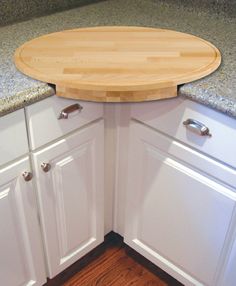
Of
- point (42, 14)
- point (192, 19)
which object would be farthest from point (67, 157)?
point (192, 19)

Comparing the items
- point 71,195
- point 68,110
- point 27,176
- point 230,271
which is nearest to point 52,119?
point 68,110

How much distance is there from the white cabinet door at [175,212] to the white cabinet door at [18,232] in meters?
0.37

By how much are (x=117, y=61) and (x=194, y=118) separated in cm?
28

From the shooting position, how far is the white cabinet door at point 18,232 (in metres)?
1.08

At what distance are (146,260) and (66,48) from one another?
96cm

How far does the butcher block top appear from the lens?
3.31ft

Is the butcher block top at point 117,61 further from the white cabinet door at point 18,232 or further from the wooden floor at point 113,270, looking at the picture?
the wooden floor at point 113,270

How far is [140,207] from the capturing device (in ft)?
4.61

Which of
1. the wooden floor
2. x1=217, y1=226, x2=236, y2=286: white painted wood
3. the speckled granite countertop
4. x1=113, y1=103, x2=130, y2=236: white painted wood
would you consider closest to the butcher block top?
the speckled granite countertop

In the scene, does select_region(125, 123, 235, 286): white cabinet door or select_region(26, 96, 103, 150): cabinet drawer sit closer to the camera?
select_region(26, 96, 103, 150): cabinet drawer

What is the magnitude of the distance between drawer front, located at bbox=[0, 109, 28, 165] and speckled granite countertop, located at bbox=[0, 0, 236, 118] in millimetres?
36

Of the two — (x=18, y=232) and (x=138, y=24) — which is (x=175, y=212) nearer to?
(x=18, y=232)

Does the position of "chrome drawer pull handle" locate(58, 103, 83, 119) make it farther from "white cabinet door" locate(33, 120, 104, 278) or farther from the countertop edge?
the countertop edge

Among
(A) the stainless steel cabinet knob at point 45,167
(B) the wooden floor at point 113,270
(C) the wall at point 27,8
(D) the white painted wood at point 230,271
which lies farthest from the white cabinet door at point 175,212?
(C) the wall at point 27,8
